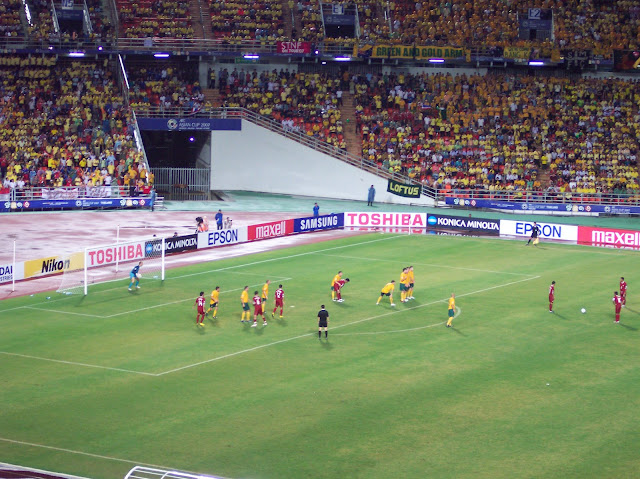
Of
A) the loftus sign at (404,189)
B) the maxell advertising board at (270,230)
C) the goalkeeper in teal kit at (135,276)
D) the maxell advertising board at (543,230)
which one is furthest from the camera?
the loftus sign at (404,189)

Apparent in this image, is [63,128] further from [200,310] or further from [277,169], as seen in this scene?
[200,310]

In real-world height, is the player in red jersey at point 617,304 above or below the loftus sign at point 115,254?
below

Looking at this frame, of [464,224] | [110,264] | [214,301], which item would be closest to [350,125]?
[464,224]

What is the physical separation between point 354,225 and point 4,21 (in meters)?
31.0

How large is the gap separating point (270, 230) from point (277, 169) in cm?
1587

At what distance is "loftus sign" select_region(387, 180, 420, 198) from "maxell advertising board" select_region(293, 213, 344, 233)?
26.4 ft

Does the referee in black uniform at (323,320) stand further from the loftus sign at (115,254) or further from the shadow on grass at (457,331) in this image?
the loftus sign at (115,254)

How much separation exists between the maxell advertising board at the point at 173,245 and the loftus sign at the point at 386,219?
12923 mm

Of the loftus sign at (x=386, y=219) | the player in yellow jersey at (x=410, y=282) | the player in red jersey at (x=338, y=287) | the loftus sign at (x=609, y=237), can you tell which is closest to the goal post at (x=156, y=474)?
the player in red jersey at (x=338, y=287)

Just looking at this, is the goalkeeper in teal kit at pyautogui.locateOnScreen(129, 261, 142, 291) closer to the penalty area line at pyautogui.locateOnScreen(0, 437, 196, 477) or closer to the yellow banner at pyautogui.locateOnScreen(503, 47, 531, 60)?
the penalty area line at pyautogui.locateOnScreen(0, 437, 196, 477)

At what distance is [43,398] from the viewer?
26391 mm

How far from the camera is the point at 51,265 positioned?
4300 centimetres

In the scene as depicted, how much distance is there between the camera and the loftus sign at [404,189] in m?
66.6

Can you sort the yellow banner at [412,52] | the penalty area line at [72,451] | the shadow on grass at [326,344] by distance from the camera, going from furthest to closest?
the yellow banner at [412,52], the shadow on grass at [326,344], the penalty area line at [72,451]
